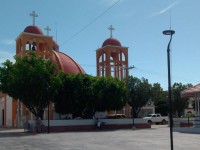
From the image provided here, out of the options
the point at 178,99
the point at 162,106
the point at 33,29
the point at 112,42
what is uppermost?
the point at 33,29

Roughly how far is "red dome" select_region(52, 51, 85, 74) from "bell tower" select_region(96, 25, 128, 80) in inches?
203

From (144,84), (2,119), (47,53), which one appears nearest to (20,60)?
(47,53)

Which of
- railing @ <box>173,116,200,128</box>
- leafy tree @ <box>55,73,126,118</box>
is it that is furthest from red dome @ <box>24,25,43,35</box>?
railing @ <box>173,116,200,128</box>

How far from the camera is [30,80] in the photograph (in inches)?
1645

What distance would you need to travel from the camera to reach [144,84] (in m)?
64.0

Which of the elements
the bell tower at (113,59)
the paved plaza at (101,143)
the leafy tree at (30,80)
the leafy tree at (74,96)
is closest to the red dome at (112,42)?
the bell tower at (113,59)

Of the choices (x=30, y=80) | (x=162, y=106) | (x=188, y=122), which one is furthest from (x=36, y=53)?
(x=162, y=106)

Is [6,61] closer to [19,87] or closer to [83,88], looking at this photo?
[19,87]

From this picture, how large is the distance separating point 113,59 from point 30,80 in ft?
100

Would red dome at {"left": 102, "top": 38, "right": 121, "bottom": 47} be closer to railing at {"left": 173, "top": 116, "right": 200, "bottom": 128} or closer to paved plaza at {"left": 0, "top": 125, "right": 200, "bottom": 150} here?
railing at {"left": 173, "top": 116, "right": 200, "bottom": 128}

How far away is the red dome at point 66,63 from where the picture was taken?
201ft

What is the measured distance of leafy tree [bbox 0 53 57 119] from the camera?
4162cm

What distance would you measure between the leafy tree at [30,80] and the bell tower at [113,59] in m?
24.5

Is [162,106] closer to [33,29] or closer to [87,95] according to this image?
[33,29]
